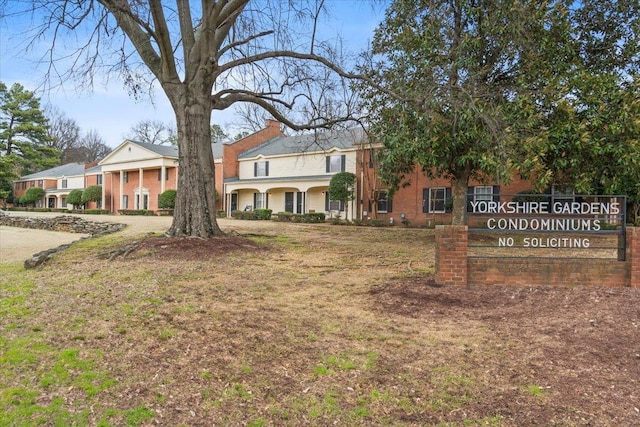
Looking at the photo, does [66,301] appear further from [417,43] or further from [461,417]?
[417,43]

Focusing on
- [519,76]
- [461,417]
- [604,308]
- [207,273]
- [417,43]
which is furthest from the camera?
[417,43]

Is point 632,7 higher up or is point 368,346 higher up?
point 632,7

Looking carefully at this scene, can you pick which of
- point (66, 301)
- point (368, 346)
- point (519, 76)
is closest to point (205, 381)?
point (368, 346)

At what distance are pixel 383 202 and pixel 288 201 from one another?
7.94 meters

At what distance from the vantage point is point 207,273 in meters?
7.56

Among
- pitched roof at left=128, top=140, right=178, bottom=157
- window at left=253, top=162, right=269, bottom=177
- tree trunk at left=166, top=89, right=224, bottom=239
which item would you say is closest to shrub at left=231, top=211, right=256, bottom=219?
window at left=253, top=162, right=269, bottom=177

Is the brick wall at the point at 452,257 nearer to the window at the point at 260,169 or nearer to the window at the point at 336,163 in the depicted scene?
the window at the point at 336,163

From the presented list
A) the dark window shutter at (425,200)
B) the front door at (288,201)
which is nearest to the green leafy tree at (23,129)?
the front door at (288,201)

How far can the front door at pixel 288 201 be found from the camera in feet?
102

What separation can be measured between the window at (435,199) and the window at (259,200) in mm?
12614

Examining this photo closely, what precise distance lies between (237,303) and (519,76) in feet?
33.4

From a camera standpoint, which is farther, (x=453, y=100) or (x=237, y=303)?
(x=453, y=100)

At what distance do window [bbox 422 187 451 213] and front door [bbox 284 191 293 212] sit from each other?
10257 mm

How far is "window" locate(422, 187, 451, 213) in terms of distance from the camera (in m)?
23.7
